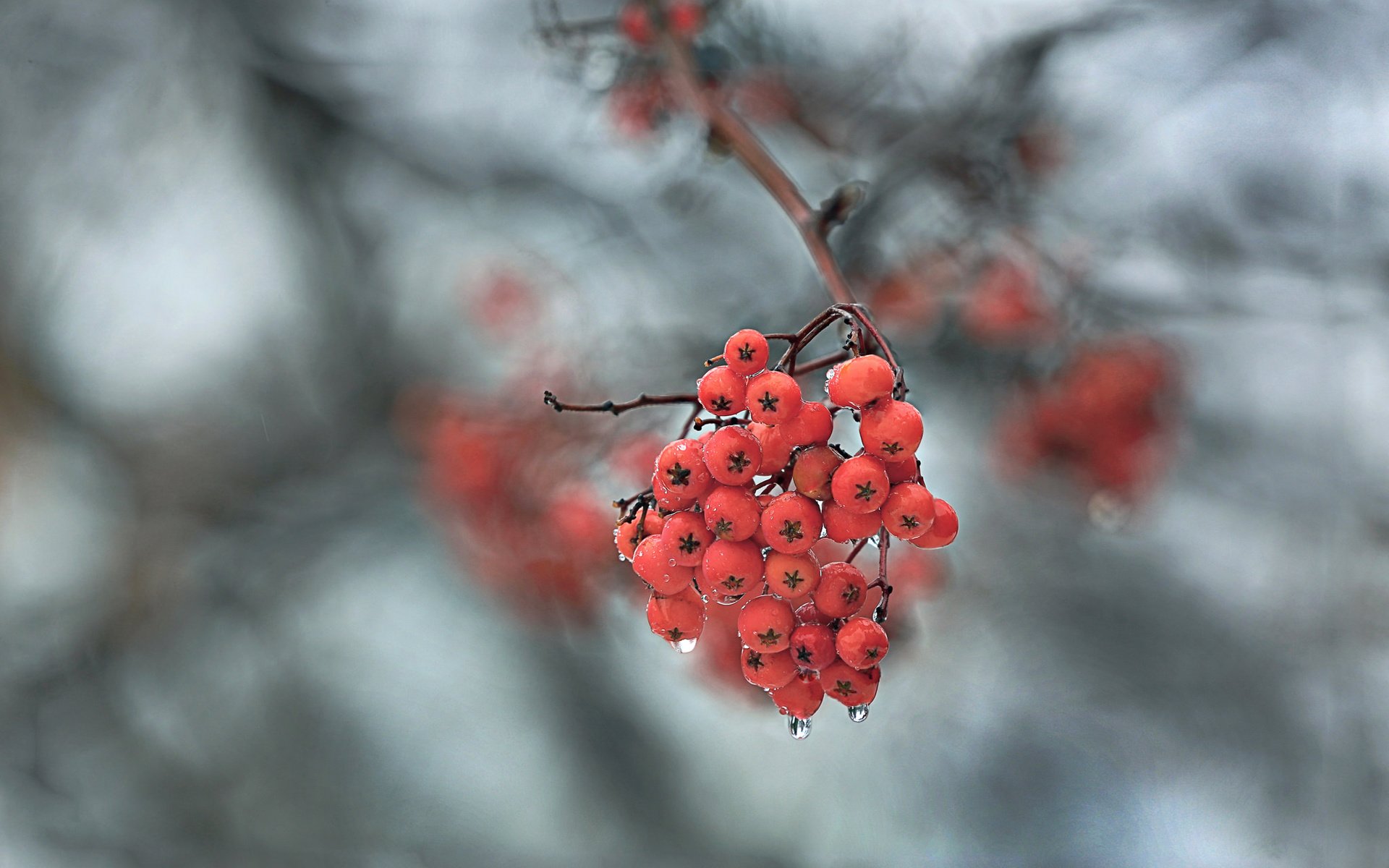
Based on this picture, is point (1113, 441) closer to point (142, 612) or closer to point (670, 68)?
point (670, 68)

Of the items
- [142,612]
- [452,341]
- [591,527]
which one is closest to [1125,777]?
[591,527]

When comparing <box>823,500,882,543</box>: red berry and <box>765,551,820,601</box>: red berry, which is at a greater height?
<box>823,500,882,543</box>: red berry

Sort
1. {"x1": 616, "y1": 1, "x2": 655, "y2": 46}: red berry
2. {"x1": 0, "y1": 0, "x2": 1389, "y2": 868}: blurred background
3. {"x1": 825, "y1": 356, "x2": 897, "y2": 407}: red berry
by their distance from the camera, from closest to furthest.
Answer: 1. {"x1": 825, "y1": 356, "x2": 897, "y2": 407}: red berry
2. {"x1": 616, "y1": 1, "x2": 655, "y2": 46}: red berry
3. {"x1": 0, "y1": 0, "x2": 1389, "y2": 868}: blurred background

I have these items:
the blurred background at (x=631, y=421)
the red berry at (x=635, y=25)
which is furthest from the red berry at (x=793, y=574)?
the red berry at (x=635, y=25)

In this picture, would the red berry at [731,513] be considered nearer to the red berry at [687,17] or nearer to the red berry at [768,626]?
the red berry at [768,626]

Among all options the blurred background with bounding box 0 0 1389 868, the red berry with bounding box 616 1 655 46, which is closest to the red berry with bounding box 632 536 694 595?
the blurred background with bounding box 0 0 1389 868

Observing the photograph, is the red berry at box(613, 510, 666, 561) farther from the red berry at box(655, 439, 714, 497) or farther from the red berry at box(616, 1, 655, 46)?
the red berry at box(616, 1, 655, 46)
